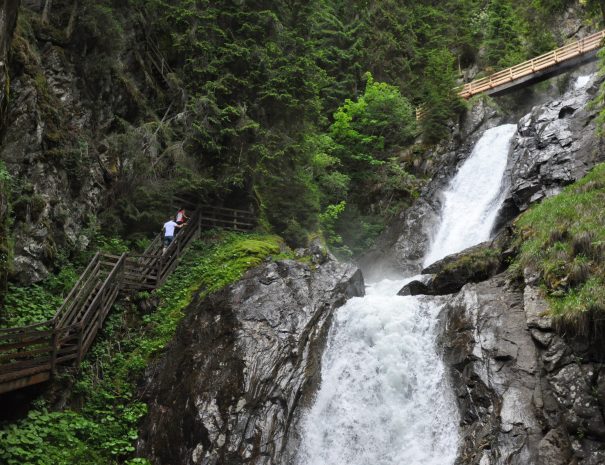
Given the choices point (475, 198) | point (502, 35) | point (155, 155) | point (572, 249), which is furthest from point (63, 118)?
point (502, 35)

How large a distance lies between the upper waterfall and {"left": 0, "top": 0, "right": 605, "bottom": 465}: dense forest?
3.51 m

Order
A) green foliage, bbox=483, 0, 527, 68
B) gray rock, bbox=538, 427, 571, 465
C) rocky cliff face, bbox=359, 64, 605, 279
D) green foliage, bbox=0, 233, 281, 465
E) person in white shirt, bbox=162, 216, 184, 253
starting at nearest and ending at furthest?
gray rock, bbox=538, 427, 571, 465, green foliage, bbox=0, 233, 281, 465, person in white shirt, bbox=162, 216, 184, 253, rocky cliff face, bbox=359, 64, 605, 279, green foliage, bbox=483, 0, 527, 68

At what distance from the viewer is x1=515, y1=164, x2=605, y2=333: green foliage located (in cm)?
900

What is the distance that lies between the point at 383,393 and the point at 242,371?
11.1ft

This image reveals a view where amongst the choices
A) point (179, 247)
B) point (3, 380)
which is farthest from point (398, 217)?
point (3, 380)

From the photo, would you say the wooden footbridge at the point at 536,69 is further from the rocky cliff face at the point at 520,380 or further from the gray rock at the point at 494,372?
the rocky cliff face at the point at 520,380

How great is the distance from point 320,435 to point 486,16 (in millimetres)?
33528

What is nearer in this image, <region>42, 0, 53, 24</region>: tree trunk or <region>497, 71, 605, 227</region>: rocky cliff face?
<region>42, 0, 53, 24</region>: tree trunk

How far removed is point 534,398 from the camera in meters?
8.79

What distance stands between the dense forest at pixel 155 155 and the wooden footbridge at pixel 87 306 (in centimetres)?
49

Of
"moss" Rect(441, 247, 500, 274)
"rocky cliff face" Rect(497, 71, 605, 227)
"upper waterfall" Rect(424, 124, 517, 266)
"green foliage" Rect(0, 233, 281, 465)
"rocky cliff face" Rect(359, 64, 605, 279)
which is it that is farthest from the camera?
"upper waterfall" Rect(424, 124, 517, 266)

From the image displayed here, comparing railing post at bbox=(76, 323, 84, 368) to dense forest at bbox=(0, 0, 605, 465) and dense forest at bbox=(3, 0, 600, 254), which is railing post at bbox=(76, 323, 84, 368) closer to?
dense forest at bbox=(0, 0, 605, 465)

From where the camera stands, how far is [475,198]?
20.5 meters

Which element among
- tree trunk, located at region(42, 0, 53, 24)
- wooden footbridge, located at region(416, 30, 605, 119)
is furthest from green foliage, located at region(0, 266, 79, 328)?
wooden footbridge, located at region(416, 30, 605, 119)
